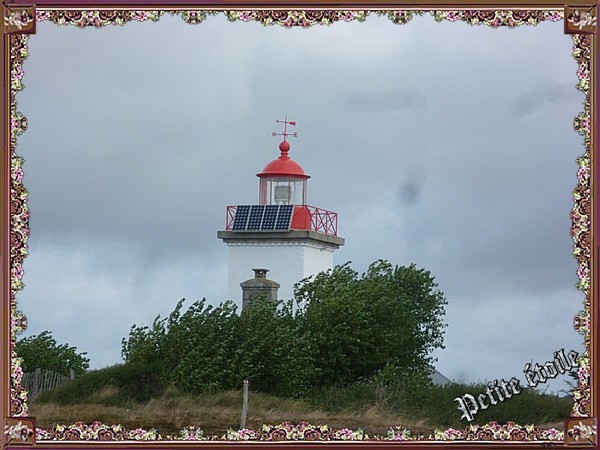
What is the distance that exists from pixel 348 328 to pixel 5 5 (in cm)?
1418

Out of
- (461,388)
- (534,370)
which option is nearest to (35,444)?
(534,370)

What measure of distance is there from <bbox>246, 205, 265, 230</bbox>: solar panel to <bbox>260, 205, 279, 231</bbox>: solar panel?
10 centimetres

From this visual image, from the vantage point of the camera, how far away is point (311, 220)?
1118 inches

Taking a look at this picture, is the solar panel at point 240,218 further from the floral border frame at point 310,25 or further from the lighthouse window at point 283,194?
the floral border frame at point 310,25

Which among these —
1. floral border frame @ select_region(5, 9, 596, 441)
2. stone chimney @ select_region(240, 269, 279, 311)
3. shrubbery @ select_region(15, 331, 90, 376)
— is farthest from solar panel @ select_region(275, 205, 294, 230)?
floral border frame @ select_region(5, 9, 596, 441)

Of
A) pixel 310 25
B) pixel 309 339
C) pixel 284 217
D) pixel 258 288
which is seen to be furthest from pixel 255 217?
pixel 310 25

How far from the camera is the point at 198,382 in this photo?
2172cm

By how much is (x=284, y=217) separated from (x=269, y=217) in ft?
1.21

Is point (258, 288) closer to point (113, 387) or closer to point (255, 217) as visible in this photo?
point (255, 217)

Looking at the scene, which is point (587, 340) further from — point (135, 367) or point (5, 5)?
point (135, 367)

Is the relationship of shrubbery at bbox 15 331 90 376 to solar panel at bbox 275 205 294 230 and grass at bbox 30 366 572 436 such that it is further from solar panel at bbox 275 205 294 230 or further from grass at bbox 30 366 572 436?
solar panel at bbox 275 205 294 230

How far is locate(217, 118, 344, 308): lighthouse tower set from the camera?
2745 cm

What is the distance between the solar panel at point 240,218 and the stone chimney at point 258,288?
1917mm

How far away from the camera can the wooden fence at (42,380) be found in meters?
22.3
